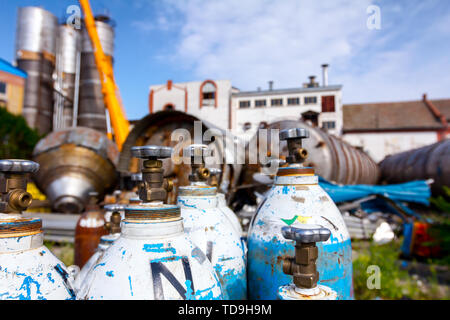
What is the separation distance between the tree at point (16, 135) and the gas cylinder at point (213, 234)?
58.8ft

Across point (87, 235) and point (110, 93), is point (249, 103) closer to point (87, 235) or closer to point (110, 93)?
point (110, 93)

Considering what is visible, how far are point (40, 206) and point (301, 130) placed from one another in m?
7.93

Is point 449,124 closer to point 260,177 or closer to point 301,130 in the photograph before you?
point 260,177

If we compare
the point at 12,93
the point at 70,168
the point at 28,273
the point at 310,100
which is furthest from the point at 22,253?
the point at 12,93

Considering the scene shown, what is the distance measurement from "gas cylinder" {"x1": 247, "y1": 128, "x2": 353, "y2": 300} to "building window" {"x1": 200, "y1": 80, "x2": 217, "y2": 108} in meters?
17.3

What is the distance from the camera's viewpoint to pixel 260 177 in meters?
5.48

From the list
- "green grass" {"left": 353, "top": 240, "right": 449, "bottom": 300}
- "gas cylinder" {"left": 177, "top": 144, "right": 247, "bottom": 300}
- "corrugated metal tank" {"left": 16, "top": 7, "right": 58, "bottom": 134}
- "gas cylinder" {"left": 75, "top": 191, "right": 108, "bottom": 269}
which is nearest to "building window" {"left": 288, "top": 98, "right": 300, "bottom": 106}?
"green grass" {"left": 353, "top": 240, "right": 449, "bottom": 300}

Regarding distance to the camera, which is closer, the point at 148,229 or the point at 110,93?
the point at 148,229

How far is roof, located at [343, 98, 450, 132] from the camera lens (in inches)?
905

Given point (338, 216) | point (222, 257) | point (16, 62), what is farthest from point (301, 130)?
point (16, 62)

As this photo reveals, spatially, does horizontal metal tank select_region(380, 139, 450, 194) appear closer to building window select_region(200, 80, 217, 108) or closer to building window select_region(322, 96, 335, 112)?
building window select_region(322, 96, 335, 112)

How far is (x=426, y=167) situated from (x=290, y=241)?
9.80m

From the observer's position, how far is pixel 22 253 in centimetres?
127
